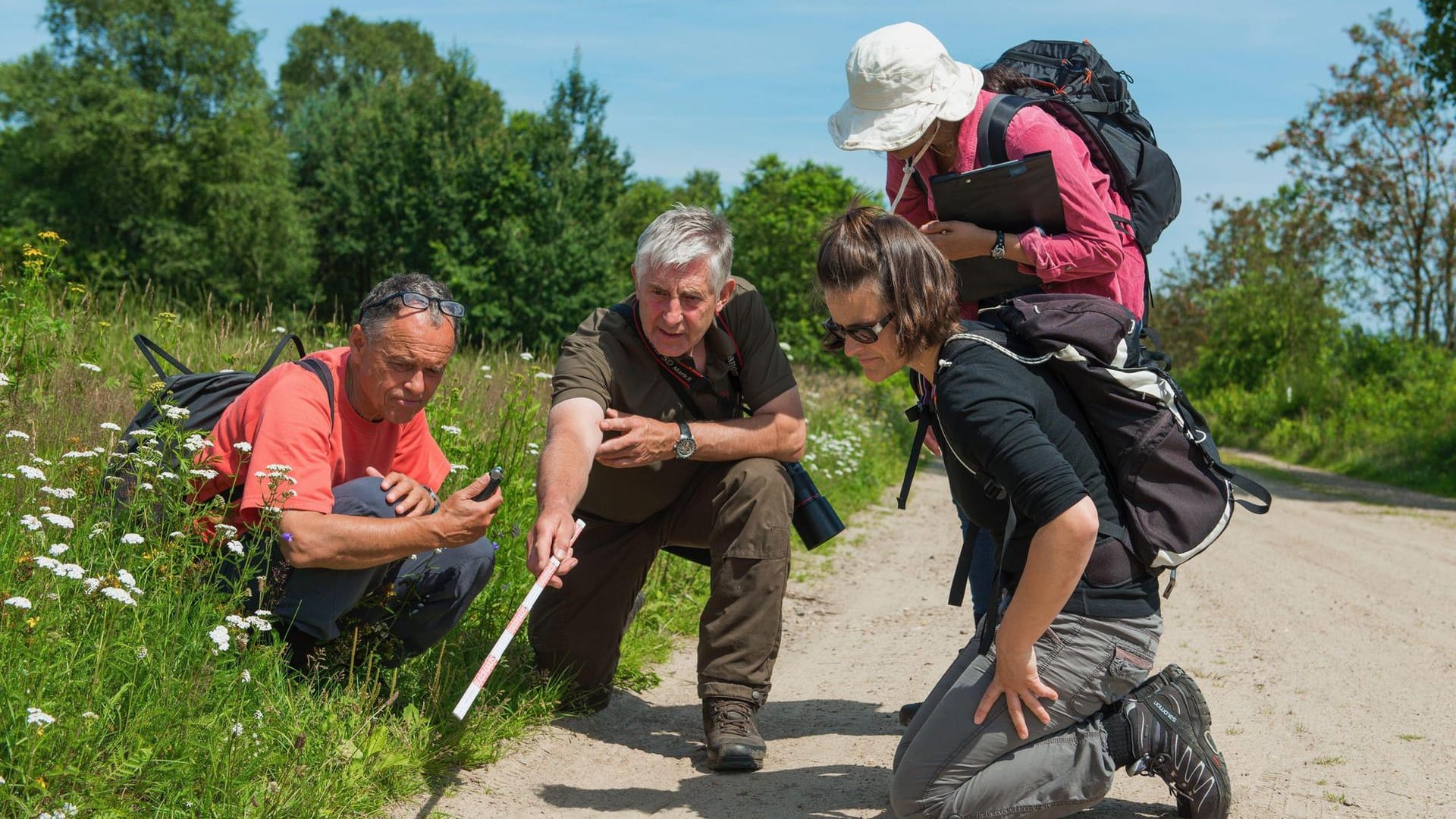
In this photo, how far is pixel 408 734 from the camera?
3.32 meters

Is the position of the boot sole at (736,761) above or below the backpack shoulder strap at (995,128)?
below

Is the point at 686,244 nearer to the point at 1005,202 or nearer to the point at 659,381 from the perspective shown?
the point at 659,381

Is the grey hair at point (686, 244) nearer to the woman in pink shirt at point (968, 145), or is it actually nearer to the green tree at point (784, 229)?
the woman in pink shirt at point (968, 145)

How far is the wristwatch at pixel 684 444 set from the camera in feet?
12.4

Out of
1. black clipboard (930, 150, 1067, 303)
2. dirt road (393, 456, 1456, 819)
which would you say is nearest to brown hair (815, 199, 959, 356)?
black clipboard (930, 150, 1067, 303)

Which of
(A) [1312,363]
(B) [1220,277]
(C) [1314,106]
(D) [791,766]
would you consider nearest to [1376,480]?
(A) [1312,363]

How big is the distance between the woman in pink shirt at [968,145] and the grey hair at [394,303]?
1.36 meters

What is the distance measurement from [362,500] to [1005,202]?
213cm

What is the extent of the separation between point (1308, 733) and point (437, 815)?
9.58 ft

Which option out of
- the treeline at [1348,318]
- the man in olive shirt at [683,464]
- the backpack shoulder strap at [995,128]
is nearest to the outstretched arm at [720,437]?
the man in olive shirt at [683,464]

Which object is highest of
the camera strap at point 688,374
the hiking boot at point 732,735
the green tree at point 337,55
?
the green tree at point 337,55

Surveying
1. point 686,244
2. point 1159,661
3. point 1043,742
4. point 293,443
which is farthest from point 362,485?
point 1159,661

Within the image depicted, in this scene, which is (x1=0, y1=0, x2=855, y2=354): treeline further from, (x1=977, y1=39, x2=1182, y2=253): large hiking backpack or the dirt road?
(x1=977, y1=39, x2=1182, y2=253): large hiking backpack

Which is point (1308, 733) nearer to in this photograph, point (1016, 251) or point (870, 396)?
point (1016, 251)
